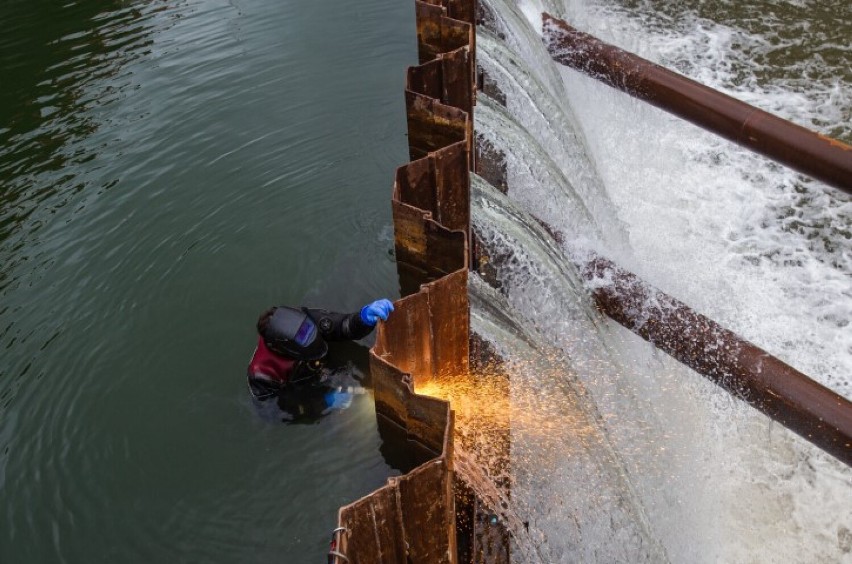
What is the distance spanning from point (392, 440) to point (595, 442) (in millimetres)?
1714

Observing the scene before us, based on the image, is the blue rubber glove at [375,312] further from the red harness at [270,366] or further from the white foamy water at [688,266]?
the white foamy water at [688,266]

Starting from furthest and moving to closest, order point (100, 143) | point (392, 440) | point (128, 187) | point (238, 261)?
point (100, 143), point (128, 187), point (238, 261), point (392, 440)

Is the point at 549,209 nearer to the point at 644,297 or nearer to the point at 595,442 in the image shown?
the point at 644,297

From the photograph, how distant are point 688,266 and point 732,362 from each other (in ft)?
11.2

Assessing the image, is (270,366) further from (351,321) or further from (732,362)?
(732,362)

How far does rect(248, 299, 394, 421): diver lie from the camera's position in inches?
223

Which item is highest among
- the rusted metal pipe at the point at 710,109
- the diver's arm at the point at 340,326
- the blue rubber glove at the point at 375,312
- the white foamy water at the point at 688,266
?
the rusted metal pipe at the point at 710,109

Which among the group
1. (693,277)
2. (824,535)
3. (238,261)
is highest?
(238,261)

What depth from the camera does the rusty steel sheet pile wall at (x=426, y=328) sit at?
393 centimetres

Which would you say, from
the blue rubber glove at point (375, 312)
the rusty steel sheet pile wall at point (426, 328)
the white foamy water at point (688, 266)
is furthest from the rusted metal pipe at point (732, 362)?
the blue rubber glove at point (375, 312)

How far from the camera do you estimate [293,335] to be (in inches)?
222

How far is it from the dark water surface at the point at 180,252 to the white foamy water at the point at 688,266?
73.3 inches

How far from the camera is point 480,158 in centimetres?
766

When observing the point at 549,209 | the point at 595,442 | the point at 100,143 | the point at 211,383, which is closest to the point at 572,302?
the point at 595,442
